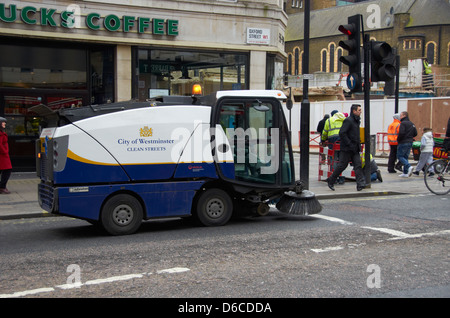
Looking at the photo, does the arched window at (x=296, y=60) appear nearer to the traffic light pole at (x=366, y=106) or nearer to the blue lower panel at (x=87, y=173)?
the traffic light pole at (x=366, y=106)

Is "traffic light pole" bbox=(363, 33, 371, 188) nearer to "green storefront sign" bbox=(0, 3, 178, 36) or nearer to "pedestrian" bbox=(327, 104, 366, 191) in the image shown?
"pedestrian" bbox=(327, 104, 366, 191)

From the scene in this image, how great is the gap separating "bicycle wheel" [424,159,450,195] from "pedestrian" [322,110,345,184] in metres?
2.61

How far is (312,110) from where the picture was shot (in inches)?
1259

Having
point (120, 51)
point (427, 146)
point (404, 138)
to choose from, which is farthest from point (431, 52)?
point (120, 51)

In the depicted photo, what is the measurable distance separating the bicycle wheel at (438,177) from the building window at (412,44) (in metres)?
65.5

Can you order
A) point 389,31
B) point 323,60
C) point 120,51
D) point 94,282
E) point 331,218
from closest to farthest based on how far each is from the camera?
point 94,282
point 331,218
point 120,51
point 389,31
point 323,60

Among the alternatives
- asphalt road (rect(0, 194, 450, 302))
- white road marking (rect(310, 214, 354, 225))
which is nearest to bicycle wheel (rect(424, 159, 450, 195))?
asphalt road (rect(0, 194, 450, 302))

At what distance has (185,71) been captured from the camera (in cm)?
1581

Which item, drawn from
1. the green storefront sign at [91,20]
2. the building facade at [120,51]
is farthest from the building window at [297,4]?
the green storefront sign at [91,20]

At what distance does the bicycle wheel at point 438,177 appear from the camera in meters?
11.2

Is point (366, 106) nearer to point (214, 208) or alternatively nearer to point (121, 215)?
point (214, 208)

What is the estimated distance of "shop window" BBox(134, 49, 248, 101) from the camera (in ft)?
50.1

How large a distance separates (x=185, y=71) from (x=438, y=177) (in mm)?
8258
